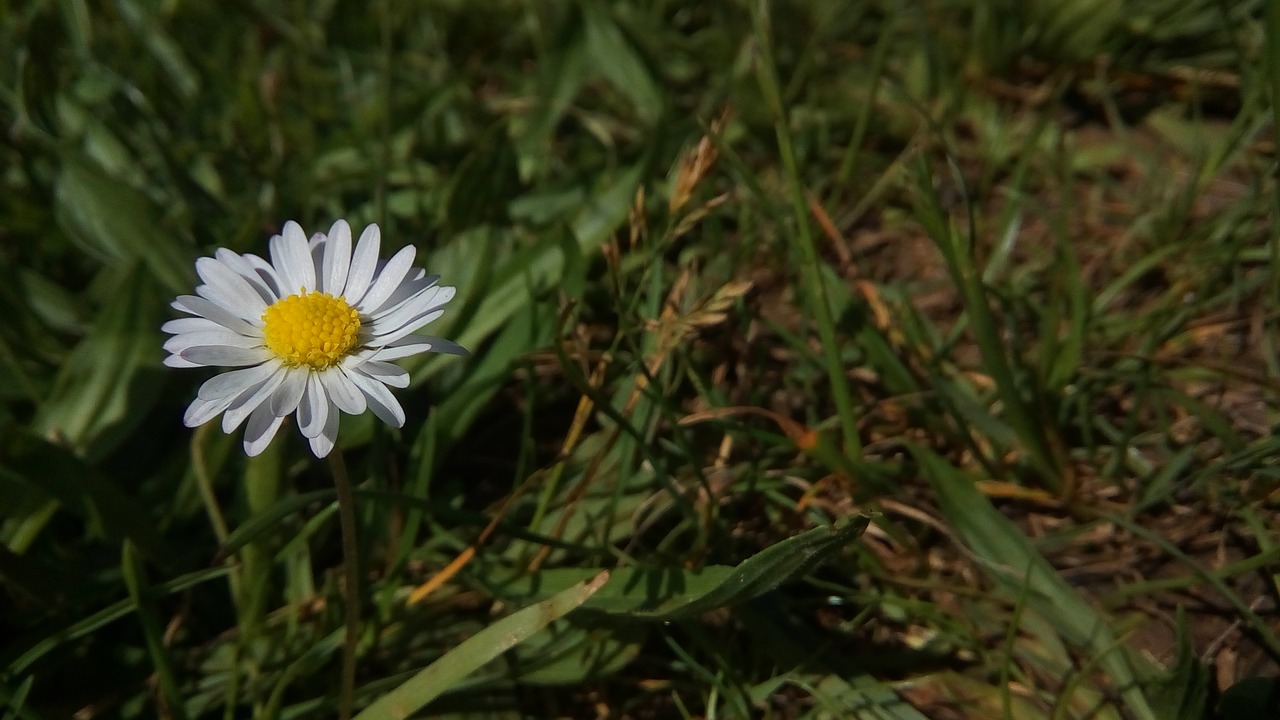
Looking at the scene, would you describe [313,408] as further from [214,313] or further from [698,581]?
[698,581]

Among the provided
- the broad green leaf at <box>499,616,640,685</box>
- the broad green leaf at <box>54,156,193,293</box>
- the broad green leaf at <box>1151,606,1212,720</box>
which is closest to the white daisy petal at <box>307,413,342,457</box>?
the broad green leaf at <box>499,616,640,685</box>

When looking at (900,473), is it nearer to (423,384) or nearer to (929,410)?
(929,410)

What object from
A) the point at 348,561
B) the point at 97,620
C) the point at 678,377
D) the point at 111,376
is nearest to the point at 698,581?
the point at 678,377

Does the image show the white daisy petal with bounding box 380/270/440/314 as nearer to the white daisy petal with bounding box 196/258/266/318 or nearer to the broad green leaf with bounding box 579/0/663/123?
the white daisy petal with bounding box 196/258/266/318

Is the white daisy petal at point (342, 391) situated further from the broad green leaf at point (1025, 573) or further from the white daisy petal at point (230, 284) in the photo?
the broad green leaf at point (1025, 573)

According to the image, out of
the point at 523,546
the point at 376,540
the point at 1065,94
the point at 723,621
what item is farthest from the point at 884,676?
the point at 1065,94

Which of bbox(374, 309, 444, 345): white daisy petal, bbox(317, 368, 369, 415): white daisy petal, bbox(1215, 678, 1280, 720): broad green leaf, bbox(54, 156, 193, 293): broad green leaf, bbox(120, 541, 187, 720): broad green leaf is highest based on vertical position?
bbox(54, 156, 193, 293): broad green leaf

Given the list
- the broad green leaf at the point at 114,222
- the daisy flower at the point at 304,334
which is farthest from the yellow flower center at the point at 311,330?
the broad green leaf at the point at 114,222
